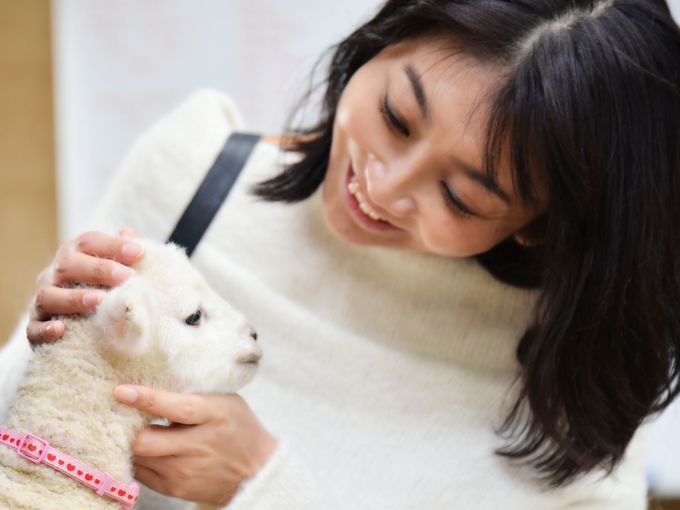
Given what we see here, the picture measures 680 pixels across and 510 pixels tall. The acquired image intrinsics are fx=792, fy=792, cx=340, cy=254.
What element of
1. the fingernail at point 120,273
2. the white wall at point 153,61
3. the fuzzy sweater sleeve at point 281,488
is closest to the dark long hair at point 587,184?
the fuzzy sweater sleeve at point 281,488

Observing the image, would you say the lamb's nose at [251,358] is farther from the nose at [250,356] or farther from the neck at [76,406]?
the neck at [76,406]

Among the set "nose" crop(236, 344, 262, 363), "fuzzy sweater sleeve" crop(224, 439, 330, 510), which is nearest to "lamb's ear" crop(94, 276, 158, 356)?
"nose" crop(236, 344, 262, 363)

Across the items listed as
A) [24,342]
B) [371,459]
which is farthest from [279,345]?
[24,342]

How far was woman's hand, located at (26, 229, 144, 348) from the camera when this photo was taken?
2.33ft

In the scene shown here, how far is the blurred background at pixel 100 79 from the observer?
5.42 feet

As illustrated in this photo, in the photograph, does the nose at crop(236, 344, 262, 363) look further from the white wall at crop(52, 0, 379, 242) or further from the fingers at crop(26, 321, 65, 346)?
the white wall at crop(52, 0, 379, 242)

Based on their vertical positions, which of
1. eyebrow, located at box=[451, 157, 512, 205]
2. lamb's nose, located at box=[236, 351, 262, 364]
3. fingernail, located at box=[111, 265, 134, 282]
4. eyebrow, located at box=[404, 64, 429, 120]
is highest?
eyebrow, located at box=[404, 64, 429, 120]

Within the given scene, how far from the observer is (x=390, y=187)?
89cm

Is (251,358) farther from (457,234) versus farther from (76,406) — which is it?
(457,234)

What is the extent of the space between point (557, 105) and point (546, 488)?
484mm

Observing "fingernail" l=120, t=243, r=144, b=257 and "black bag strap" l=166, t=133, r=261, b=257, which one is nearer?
"fingernail" l=120, t=243, r=144, b=257

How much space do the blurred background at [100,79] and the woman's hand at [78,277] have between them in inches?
38.2

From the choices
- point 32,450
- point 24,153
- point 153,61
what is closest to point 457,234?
point 32,450

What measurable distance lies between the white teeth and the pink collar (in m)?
0.45
